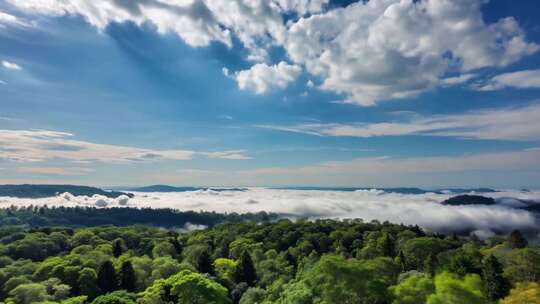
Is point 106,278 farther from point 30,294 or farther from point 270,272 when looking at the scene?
point 270,272

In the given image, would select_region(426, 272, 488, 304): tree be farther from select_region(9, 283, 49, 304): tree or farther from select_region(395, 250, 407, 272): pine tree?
select_region(9, 283, 49, 304): tree

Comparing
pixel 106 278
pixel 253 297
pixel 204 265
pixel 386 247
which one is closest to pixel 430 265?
pixel 386 247

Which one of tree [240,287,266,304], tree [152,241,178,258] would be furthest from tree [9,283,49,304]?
tree [152,241,178,258]

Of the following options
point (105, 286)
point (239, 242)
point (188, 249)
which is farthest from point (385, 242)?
point (105, 286)

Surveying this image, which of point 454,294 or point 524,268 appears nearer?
point 454,294

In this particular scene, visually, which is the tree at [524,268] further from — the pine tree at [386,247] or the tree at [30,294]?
the tree at [30,294]
